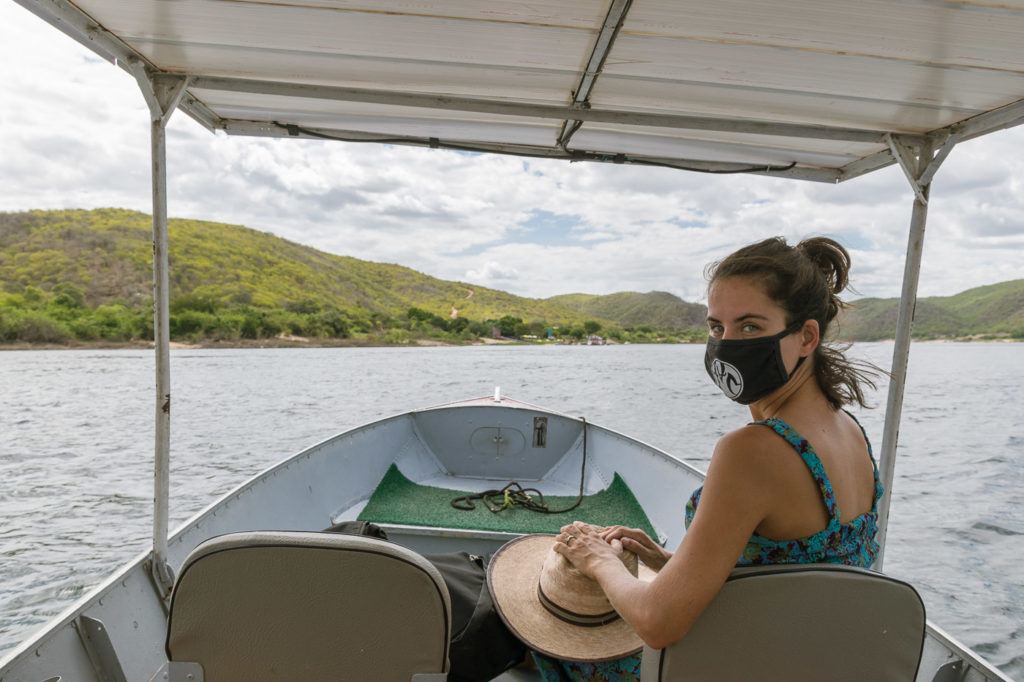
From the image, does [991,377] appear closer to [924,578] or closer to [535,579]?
[924,578]

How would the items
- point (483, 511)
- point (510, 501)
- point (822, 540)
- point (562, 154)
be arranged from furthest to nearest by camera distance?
point (510, 501) < point (483, 511) < point (562, 154) < point (822, 540)

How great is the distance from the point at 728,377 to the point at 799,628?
0.49 m

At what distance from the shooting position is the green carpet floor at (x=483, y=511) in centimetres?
361

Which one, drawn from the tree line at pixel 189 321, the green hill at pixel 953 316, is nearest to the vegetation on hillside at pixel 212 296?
the tree line at pixel 189 321

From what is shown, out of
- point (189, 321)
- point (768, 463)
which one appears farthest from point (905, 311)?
point (189, 321)

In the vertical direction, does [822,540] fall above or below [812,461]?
below

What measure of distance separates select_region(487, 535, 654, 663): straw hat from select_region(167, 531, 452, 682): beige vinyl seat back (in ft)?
1.43

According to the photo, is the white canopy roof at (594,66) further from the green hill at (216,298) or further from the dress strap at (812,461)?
the green hill at (216,298)

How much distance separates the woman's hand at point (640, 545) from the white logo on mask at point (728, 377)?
46 centimetres

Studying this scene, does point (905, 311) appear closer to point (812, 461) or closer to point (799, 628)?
point (812, 461)

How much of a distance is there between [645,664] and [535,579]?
1.97 feet

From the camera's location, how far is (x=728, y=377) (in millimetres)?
1235

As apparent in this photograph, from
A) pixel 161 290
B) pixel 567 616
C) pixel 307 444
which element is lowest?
pixel 307 444

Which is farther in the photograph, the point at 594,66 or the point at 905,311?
the point at 905,311
